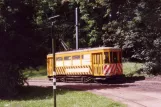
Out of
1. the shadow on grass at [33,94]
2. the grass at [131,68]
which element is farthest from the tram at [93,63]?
the shadow on grass at [33,94]

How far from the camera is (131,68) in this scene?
36938 mm

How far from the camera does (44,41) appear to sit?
27125 millimetres

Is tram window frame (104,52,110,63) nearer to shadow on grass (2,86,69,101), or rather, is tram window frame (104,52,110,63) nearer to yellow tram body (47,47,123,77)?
yellow tram body (47,47,123,77)

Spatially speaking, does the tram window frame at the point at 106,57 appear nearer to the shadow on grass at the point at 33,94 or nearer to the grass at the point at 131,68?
the grass at the point at 131,68

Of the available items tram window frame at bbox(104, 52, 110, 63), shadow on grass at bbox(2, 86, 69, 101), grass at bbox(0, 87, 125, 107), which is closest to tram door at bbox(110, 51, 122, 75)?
tram window frame at bbox(104, 52, 110, 63)

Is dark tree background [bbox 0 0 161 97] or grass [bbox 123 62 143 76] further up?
dark tree background [bbox 0 0 161 97]

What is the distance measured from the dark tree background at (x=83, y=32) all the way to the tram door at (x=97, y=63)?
375 cm

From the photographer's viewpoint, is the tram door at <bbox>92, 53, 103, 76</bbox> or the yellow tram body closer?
the yellow tram body

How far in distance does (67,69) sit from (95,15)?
15.8 m

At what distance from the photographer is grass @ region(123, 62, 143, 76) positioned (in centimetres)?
3469

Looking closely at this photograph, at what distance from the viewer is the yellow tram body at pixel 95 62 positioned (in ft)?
98.1

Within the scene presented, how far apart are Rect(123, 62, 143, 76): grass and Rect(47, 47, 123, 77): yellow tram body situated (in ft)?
13.8

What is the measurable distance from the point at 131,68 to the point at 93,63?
719cm

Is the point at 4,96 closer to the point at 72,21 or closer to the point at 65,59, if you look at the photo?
the point at 65,59
